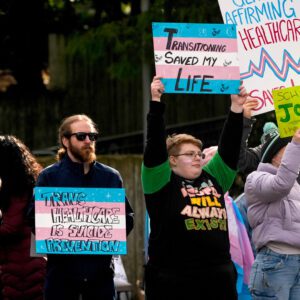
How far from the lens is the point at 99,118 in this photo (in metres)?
20.3

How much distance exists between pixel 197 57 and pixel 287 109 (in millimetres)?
763

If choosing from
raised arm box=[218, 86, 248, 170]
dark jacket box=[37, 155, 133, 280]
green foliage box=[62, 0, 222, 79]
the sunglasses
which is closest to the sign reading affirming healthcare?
dark jacket box=[37, 155, 133, 280]

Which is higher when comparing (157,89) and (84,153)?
(157,89)

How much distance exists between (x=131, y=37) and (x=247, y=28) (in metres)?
6.74

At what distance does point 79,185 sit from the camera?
28.0 ft

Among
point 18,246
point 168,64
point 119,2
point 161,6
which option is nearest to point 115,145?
point 119,2

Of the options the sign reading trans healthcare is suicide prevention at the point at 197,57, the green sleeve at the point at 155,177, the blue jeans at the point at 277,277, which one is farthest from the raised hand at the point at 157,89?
the blue jeans at the point at 277,277

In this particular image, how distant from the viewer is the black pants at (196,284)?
25.2 ft

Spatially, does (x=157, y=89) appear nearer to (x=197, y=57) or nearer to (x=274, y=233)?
(x=197, y=57)

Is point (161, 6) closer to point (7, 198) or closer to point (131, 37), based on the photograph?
point (131, 37)

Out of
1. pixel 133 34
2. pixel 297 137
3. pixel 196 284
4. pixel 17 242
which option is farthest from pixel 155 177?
pixel 133 34

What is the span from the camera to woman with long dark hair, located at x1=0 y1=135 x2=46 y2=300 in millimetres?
9195

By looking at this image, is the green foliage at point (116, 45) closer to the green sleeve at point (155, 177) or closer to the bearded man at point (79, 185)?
the bearded man at point (79, 185)

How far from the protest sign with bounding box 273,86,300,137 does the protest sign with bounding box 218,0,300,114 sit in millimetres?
358
